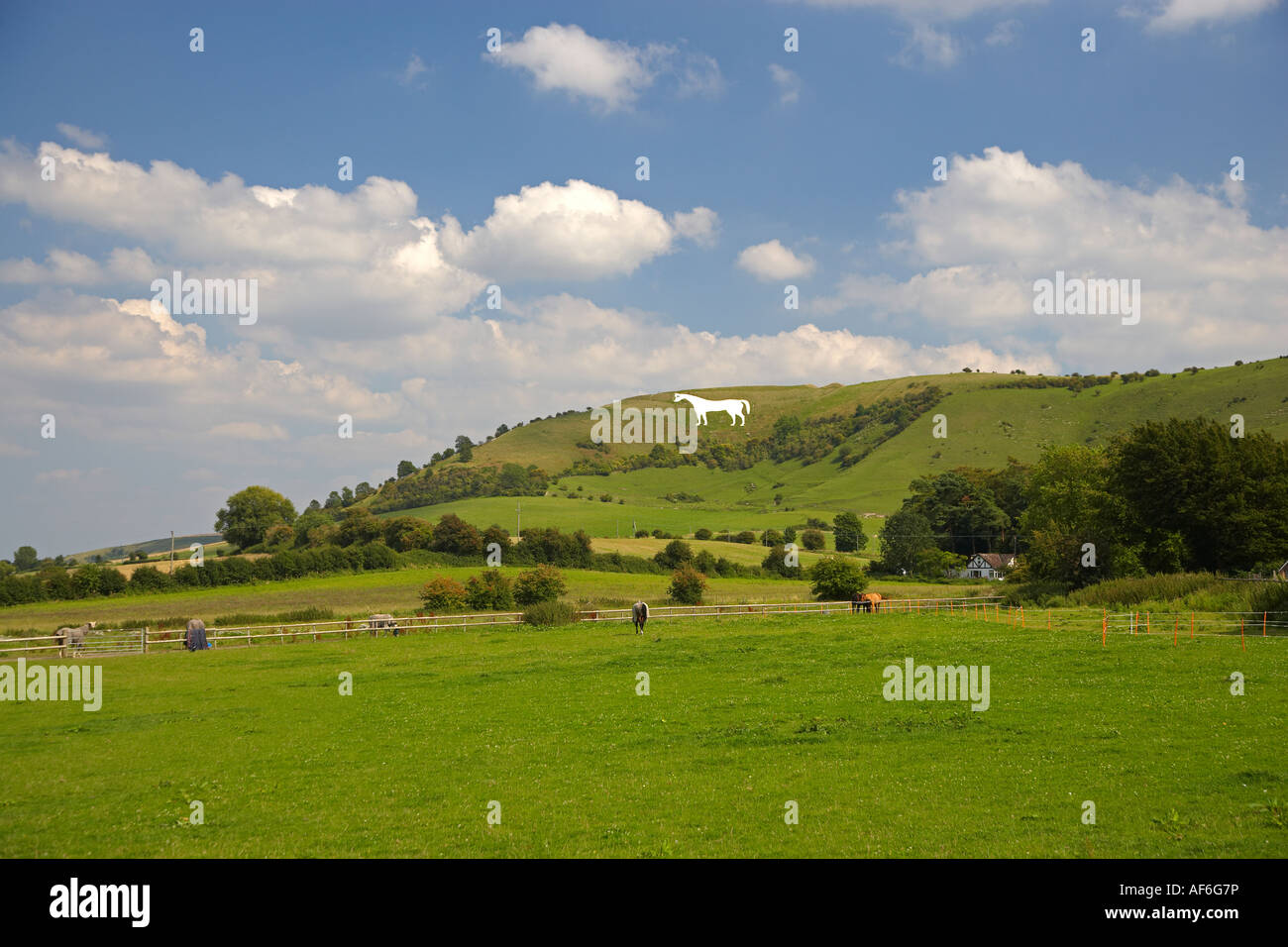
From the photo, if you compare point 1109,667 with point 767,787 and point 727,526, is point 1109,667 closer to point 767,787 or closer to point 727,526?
point 767,787

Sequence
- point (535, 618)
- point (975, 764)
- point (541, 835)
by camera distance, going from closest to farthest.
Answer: point (541, 835)
point (975, 764)
point (535, 618)

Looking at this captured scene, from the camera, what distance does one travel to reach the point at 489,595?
201ft

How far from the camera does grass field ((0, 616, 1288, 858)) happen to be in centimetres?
1097

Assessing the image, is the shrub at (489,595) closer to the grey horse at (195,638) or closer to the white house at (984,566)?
the grey horse at (195,638)

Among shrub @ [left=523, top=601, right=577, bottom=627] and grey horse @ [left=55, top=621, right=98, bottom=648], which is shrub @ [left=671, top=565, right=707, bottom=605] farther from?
grey horse @ [left=55, top=621, right=98, bottom=648]

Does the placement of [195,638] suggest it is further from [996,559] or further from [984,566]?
[996,559]

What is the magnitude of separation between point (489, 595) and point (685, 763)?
155 feet

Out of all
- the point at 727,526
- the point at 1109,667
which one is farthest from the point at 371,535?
the point at 1109,667

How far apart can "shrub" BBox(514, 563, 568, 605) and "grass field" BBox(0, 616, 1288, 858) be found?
3192 centimetres

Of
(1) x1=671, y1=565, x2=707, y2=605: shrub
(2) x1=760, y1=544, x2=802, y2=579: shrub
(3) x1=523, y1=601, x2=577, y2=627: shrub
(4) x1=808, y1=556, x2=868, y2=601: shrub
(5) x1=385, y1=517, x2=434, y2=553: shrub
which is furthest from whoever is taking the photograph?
(5) x1=385, y1=517, x2=434, y2=553: shrub

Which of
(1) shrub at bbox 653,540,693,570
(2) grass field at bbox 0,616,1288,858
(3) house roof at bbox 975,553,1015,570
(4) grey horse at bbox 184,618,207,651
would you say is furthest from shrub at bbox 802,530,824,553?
(2) grass field at bbox 0,616,1288,858

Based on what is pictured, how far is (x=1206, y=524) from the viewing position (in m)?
55.3
